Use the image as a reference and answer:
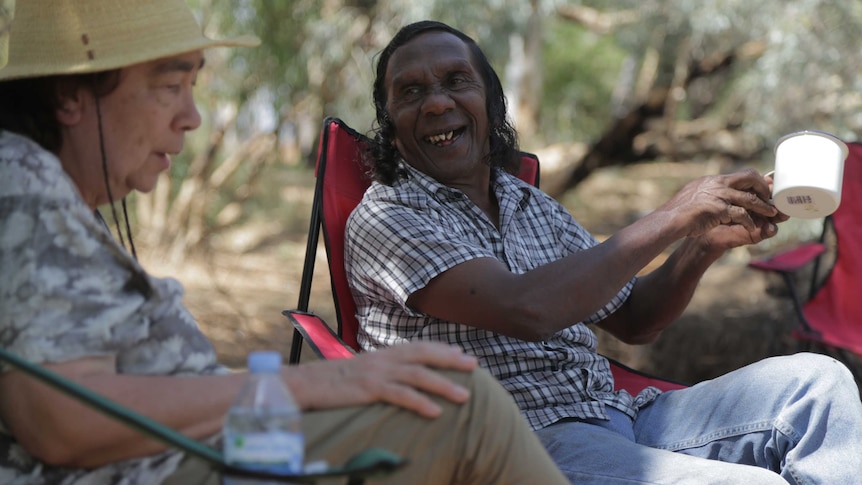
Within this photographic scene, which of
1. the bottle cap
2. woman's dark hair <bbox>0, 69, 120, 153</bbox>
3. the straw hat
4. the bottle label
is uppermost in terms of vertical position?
the straw hat

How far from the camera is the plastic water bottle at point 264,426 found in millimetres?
1253

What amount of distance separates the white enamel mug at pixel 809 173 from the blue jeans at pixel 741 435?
0.37m

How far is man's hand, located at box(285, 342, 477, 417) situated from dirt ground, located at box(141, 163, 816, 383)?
331 centimetres

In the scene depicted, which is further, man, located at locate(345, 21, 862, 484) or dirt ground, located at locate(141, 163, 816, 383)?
dirt ground, located at locate(141, 163, 816, 383)

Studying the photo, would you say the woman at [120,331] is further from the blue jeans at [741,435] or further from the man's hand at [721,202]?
the man's hand at [721,202]

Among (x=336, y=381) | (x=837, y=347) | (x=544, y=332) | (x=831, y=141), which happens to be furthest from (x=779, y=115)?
(x=336, y=381)

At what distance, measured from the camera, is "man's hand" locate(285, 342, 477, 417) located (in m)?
1.47

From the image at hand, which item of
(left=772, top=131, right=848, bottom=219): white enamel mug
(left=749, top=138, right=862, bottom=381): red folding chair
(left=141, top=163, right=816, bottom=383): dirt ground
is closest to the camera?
(left=772, top=131, right=848, bottom=219): white enamel mug

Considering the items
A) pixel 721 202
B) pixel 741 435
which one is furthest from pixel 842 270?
pixel 741 435

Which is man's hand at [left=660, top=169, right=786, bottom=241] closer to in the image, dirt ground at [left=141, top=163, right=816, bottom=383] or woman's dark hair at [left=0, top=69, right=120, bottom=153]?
woman's dark hair at [left=0, top=69, right=120, bottom=153]

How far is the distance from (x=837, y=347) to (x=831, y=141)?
1.73m

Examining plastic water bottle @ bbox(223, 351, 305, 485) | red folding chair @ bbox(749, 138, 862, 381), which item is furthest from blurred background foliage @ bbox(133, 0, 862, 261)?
plastic water bottle @ bbox(223, 351, 305, 485)

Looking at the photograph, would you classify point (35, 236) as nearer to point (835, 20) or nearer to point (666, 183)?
point (835, 20)

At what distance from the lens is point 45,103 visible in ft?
5.22
